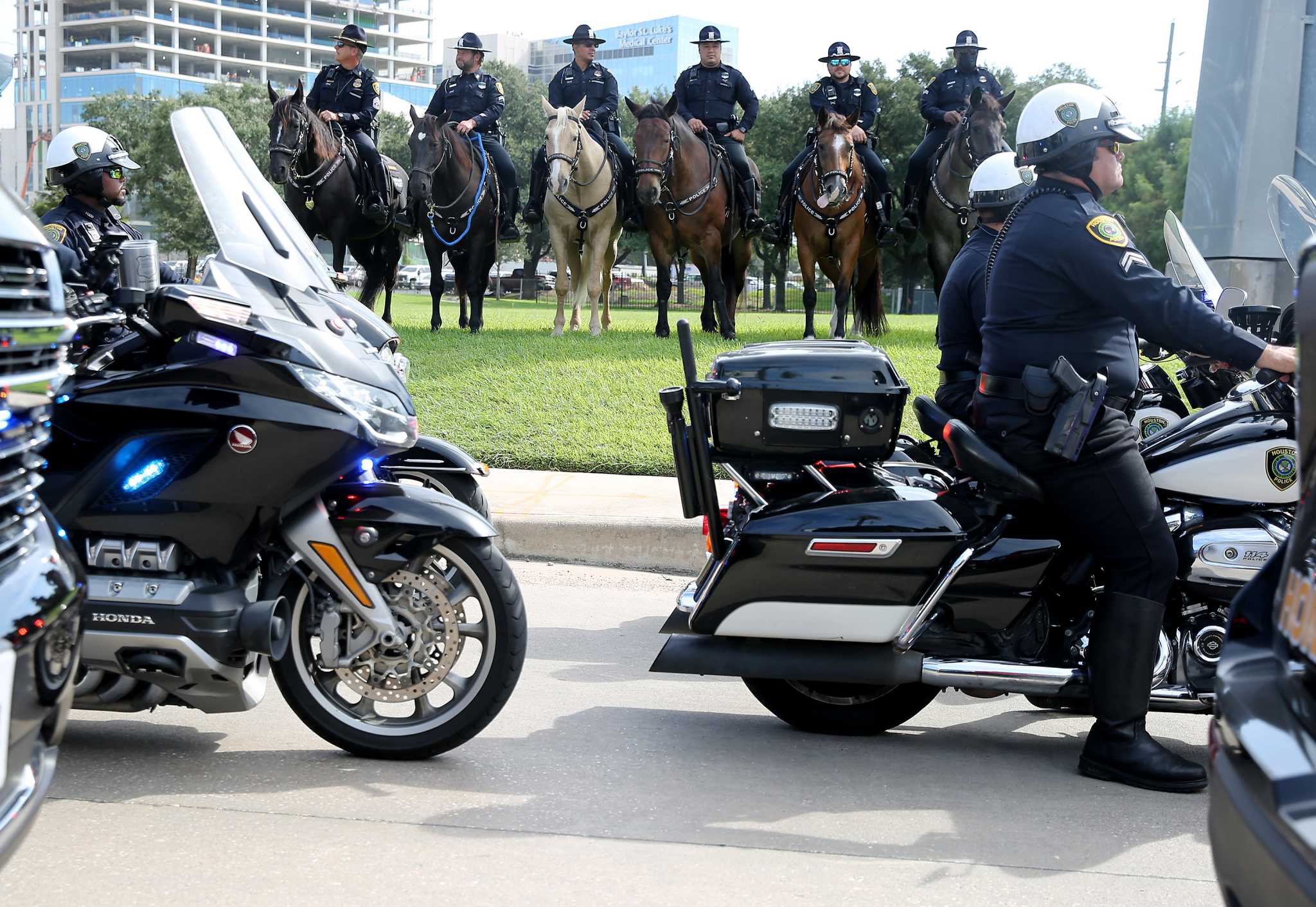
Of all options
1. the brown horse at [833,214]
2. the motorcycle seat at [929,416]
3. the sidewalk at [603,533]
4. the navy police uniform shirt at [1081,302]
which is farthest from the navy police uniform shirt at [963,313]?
the brown horse at [833,214]

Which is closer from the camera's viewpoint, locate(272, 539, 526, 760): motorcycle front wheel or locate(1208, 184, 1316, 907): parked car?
locate(1208, 184, 1316, 907): parked car

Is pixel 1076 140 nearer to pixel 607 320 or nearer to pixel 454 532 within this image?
pixel 454 532

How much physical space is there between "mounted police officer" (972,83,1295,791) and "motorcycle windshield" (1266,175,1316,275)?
0.67 m

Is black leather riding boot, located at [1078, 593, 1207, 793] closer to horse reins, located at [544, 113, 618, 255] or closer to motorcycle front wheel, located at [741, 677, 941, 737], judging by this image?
motorcycle front wheel, located at [741, 677, 941, 737]

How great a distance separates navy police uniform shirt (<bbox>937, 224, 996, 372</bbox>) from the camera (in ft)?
19.8

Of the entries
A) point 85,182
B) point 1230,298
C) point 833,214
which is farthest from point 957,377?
point 833,214

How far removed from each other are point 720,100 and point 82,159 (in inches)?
440

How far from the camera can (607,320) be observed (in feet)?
63.7

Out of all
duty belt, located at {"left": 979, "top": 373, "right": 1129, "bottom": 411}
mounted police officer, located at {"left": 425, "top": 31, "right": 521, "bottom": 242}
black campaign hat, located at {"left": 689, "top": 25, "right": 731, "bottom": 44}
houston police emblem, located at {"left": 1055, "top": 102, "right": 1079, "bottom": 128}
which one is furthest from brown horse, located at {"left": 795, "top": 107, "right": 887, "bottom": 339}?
houston police emblem, located at {"left": 1055, "top": 102, "right": 1079, "bottom": 128}

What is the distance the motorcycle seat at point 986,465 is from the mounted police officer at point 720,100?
1306 cm

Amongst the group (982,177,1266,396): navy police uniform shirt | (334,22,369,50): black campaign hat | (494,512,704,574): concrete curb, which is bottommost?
(494,512,704,574): concrete curb

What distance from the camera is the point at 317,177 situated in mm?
16156

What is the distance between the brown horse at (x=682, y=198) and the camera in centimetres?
1551

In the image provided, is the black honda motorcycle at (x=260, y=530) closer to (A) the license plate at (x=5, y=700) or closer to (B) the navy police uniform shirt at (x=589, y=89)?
(A) the license plate at (x=5, y=700)
